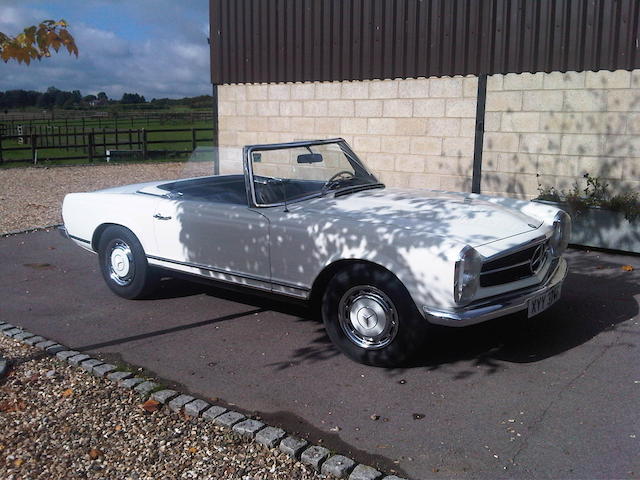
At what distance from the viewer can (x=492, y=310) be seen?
13.3ft

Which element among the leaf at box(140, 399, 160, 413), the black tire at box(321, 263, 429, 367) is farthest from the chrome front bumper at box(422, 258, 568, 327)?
the leaf at box(140, 399, 160, 413)

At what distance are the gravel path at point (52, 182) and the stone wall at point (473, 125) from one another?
2780mm

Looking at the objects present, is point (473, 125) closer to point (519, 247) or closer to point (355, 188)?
point (355, 188)

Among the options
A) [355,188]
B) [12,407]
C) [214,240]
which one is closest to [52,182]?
[214,240]

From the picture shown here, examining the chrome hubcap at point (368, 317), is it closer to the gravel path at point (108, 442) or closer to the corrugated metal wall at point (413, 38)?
the gravel path at point (108, 442)

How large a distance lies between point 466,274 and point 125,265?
338cm

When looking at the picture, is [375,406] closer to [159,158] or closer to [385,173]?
[385,173]

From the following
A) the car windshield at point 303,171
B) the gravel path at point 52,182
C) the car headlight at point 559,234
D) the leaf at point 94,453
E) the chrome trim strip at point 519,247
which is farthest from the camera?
the gravel path at point 52,182

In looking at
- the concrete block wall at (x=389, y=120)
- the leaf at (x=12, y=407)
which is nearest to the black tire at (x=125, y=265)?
the leaf at (x=12, y=407)

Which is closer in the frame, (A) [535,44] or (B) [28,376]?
(B) [28,376]

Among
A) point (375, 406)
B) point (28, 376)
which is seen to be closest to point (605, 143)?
point (375, 406)

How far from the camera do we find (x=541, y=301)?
440 cm

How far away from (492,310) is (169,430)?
2048 millimetres

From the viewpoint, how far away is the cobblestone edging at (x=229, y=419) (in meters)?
3.17
